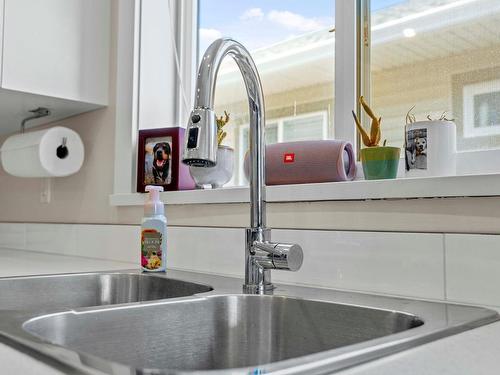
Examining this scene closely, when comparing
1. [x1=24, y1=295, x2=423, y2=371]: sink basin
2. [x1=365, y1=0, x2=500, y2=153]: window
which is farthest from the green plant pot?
[x1=24, y1=295, x2=423, y2=371]: sink basin

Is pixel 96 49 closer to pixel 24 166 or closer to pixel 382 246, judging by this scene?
pixel 24 166

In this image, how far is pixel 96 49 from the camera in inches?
66.1

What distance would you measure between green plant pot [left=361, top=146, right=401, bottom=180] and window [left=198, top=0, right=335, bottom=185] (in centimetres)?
34

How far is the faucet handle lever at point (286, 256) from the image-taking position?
2.89 ft

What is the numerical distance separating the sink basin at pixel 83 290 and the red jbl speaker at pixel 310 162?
30cm

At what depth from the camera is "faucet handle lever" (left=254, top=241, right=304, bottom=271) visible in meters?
0.88

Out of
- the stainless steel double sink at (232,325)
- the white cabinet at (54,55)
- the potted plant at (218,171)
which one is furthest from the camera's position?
the white cabinet at (54,55)

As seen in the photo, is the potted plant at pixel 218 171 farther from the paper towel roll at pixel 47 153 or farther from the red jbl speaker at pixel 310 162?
the paper towel roll at pixel 47 153

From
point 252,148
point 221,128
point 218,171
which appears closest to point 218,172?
point 218,171

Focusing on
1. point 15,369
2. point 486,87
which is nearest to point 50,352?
point 15,369

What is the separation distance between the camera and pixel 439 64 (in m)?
1.18

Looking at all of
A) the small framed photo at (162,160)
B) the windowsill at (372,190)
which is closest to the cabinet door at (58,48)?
the small framed photo at (162,160)

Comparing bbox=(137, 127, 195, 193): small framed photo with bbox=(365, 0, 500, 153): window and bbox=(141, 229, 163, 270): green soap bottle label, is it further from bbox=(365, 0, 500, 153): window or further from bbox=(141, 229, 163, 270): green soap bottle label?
bbox=(365, 0, 500, 153): window

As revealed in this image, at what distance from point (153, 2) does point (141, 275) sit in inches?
34.8
